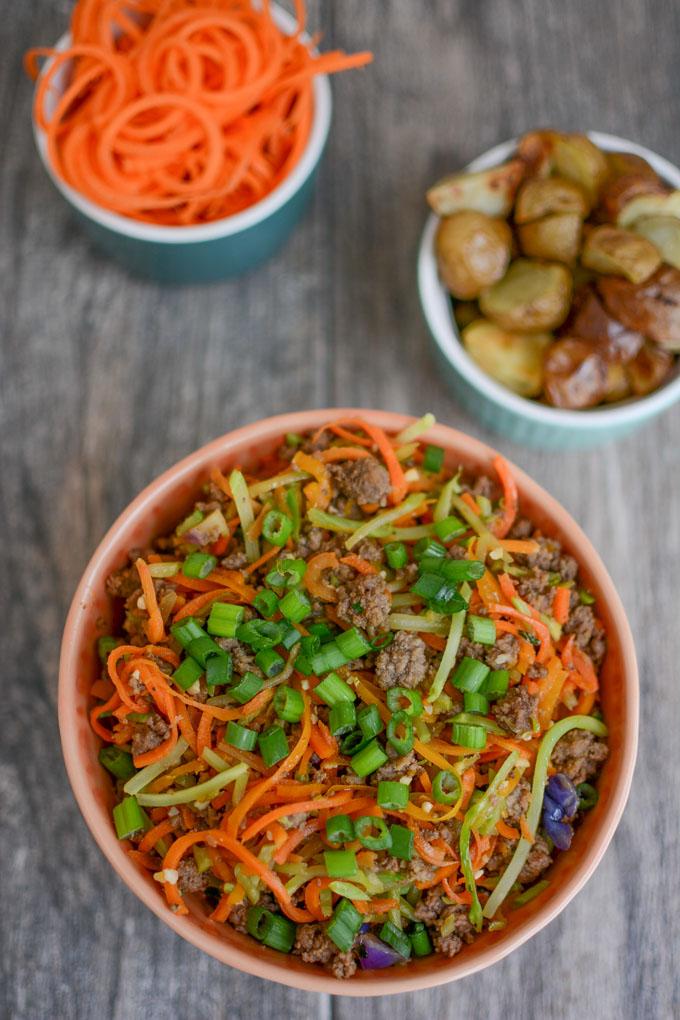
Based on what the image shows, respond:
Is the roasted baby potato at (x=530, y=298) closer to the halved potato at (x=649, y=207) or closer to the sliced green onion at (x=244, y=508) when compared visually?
the halved potato at (x=649, y=207)

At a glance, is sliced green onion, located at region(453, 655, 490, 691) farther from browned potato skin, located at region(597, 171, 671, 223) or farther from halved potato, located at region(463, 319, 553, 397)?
browned potato skin, located at region(597, 171, 671, 223)

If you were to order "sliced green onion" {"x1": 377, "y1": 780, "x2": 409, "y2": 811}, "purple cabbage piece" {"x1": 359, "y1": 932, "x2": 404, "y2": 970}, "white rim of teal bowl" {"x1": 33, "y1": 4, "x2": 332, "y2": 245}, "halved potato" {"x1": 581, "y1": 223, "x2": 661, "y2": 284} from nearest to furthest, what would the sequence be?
1. "sliced green onion" {"x1": 377, "y1": 780, "x2": 409, "y2": 811}
2. "purple cabbage piece" {"x1": 359, "y1": 932, "x2": 404, "y2": 970}
3. "halved potato" {"x1": 581, "y1": 223, "x2": 661, "y2": 284}
4. "white rim of teal bowl" {"x1": 33, "y1": 4, "x2": 332, "y2": 245}

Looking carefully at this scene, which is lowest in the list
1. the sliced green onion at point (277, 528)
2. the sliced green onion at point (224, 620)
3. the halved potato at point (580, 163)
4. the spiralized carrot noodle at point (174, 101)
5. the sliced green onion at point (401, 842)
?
the sliced green onion at point (401, 842)

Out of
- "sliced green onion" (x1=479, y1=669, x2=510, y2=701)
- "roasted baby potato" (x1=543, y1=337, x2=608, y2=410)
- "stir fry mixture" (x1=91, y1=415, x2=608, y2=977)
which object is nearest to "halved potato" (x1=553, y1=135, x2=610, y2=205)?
"roasted baby potato" (x1=543, y1=337, x2=608, y2=410)

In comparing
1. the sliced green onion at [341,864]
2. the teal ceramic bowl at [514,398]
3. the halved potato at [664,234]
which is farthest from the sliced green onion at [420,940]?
the halved potato at [664,234]

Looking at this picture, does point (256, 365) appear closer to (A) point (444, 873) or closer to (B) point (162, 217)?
(B) point (162, 217)

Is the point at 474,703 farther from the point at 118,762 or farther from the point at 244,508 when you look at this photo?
the point at 118,762

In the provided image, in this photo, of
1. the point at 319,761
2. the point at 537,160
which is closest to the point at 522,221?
the point at 537,160
